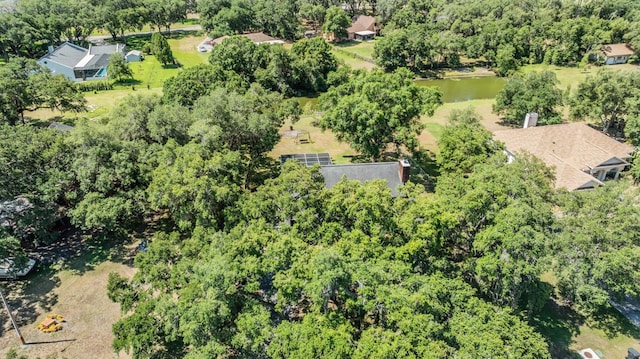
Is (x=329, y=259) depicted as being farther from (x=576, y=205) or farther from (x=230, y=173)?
(x=576, y=205)

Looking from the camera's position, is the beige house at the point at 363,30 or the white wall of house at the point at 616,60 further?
the beige house at the point at 363,30

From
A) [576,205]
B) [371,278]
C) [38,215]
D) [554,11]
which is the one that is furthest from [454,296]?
[554,11]

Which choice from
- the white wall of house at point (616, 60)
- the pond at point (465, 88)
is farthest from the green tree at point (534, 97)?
the white wall of house at point (616, 60)

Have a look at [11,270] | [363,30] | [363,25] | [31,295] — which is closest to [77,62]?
[11,270]

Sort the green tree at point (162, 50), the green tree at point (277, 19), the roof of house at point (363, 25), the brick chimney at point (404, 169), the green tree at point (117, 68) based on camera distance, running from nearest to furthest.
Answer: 1. the brick chimney at point (404, 169)
2. the green tree at point (117, 68)
3. the green tree at point (162, 50)
4. the green tree at point (277, 19)
5. the roof of house at point (363, 25)

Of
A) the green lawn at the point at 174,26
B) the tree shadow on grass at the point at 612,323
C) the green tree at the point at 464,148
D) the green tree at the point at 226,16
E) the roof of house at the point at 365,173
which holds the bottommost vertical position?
the tree shadow on grass at the point at 612,323

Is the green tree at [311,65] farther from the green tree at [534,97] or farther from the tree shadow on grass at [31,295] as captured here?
the tree shadow on grass at [31,295]
